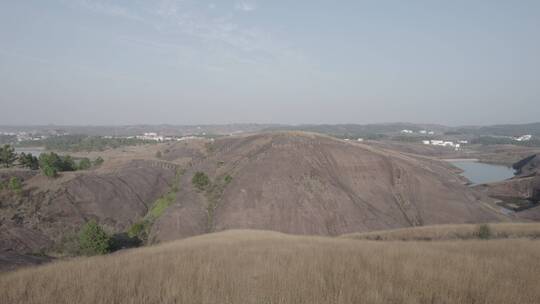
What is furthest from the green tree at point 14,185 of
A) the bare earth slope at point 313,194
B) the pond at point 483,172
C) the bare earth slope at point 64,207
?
the pond at point 483,172

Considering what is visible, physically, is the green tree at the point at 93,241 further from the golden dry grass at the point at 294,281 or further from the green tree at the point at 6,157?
the green tree at the point at 6,157

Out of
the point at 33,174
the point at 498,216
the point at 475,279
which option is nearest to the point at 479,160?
the point at 498,216

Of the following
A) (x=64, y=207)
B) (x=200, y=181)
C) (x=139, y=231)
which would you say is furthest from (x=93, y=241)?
(x=200, y=181)

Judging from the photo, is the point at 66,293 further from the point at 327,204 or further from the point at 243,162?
the point at 243,162

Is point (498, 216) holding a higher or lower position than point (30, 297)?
Answer: lower

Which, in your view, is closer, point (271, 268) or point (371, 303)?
point (371, 303)

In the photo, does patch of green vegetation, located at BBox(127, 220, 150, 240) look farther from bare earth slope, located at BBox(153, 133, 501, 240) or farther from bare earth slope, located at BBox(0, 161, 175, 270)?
bare earth slope, located at BBox(0, 161, 175, 270)

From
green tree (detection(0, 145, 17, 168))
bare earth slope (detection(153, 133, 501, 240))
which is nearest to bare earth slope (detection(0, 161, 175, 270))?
bare earth slope (detection(153, 133, 501, 240))
